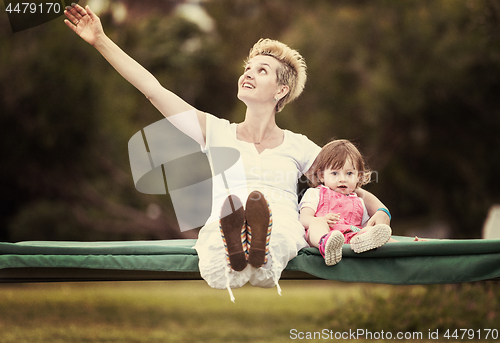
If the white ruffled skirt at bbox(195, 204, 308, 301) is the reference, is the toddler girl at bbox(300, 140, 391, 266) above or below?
above

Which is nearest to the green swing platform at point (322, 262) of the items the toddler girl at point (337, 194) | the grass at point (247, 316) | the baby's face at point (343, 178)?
the toddler girl at point (337, 194)

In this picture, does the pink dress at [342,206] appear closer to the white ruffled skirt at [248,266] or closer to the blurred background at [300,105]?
the white ruffled skirt at [248,266]

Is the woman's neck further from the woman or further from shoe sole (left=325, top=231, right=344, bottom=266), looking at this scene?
shoe sole (left=325, top=231, right=344, bottom=266)

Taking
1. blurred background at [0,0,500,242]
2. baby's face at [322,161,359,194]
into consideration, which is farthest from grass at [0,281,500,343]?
baby's face at [322,161,359,194]

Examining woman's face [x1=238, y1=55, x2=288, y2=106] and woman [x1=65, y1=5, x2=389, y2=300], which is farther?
woman's face [x1=238, y1=55, x2=288, y2=106]

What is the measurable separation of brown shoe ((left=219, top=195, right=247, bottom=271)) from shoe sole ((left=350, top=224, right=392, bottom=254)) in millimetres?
478

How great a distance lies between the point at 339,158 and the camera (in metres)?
2.08

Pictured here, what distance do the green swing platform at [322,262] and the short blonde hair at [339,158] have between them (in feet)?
1.39

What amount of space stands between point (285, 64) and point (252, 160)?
1.81ft

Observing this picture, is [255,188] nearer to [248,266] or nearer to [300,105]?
[248,266]

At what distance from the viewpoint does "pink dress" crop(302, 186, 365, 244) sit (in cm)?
207

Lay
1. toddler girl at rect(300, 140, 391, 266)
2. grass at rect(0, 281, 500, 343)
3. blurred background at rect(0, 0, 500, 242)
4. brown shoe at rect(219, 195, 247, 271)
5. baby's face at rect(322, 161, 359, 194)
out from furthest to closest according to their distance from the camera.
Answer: blurred background at rect(0, 0, 500, 242) → grass at rect(0, 281, 500, 343) → baby's face at rect(322, 161, 359, 194) → toddler girl at rect(300, 140, 391, 266) → brown shoe at rect(219, 195, 247, 271)

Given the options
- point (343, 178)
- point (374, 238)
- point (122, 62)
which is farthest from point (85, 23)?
point (374, 238)

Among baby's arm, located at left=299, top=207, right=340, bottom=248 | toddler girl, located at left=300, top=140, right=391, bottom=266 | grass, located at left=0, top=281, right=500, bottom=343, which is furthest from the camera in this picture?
grass, located at left=0, top=281, right=500, bottom=343
